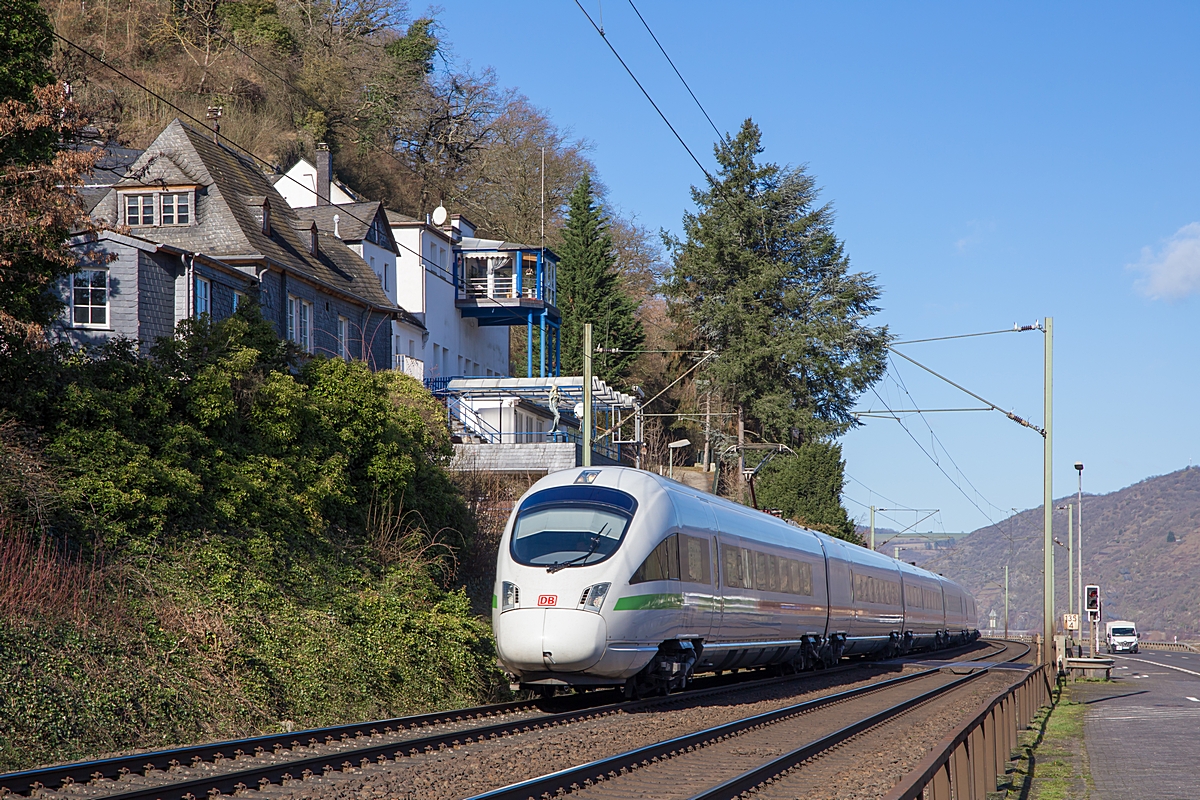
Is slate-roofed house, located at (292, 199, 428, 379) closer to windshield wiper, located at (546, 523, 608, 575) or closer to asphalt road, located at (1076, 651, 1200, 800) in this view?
asphalt road, located at (1076, 651, 1200, 800)

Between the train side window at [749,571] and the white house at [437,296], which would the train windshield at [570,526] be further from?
the white house at [437,296]

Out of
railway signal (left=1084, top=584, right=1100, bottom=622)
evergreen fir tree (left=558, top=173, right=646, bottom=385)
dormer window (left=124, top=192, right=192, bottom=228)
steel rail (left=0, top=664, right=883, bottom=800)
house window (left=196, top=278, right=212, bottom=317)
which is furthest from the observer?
evergreen fir tree (left=558, top=173, right=646, bottom=385)

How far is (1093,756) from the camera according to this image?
16.3m

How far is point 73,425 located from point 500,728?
302 inches

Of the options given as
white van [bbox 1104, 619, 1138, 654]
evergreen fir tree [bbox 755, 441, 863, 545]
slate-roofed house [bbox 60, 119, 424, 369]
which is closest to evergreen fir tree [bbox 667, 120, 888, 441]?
evergreen fir tree [bbox 755, 441, 863, 545]

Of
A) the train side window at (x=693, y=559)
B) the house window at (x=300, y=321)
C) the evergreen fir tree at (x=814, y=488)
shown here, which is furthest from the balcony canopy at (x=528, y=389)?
the train side window at (x=693, y=559)

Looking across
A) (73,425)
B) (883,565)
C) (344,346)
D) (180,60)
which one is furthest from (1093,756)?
(180,60)

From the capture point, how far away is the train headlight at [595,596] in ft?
55.7

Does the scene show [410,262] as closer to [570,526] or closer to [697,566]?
[697,566]

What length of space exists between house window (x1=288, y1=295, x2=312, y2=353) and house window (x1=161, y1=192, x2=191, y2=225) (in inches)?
162

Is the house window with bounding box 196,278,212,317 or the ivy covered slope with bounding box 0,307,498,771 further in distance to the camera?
the house window with bounding box 196,278,212,317

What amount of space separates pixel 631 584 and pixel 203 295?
20.9 metres

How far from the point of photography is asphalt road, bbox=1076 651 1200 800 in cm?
1333

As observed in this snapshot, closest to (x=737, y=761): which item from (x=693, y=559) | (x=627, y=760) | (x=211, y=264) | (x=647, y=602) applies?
(x=627, y=760)
